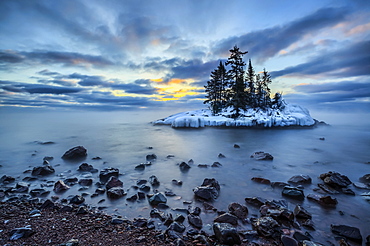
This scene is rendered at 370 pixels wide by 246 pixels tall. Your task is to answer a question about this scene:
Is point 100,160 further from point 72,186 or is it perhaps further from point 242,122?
point 242,122

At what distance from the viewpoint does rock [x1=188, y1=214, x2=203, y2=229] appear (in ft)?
14.3

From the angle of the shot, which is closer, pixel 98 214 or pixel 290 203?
pixel 98 214

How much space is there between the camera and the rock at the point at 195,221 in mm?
4357

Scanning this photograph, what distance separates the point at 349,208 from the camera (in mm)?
5297

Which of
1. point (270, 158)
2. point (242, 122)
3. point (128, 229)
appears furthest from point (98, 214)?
point (242, 122)

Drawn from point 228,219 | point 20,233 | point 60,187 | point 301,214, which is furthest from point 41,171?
point 301,214

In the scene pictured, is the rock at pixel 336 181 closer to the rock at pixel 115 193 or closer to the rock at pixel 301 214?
the rock at pixel 301 214

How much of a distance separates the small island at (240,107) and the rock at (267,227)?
96.4 ft

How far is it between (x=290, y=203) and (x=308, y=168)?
564cm

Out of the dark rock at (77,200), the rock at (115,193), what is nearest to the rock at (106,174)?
the rock at (115,193)

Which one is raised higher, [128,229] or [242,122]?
[242,122]

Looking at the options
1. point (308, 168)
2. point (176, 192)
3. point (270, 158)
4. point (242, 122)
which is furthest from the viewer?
point (242, 122)

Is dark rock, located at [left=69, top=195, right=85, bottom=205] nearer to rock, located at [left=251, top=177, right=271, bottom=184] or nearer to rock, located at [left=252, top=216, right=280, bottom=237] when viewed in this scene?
rock, located at [left=252, top=216, right=280, bottom=237]

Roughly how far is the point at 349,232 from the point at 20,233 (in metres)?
7.46
